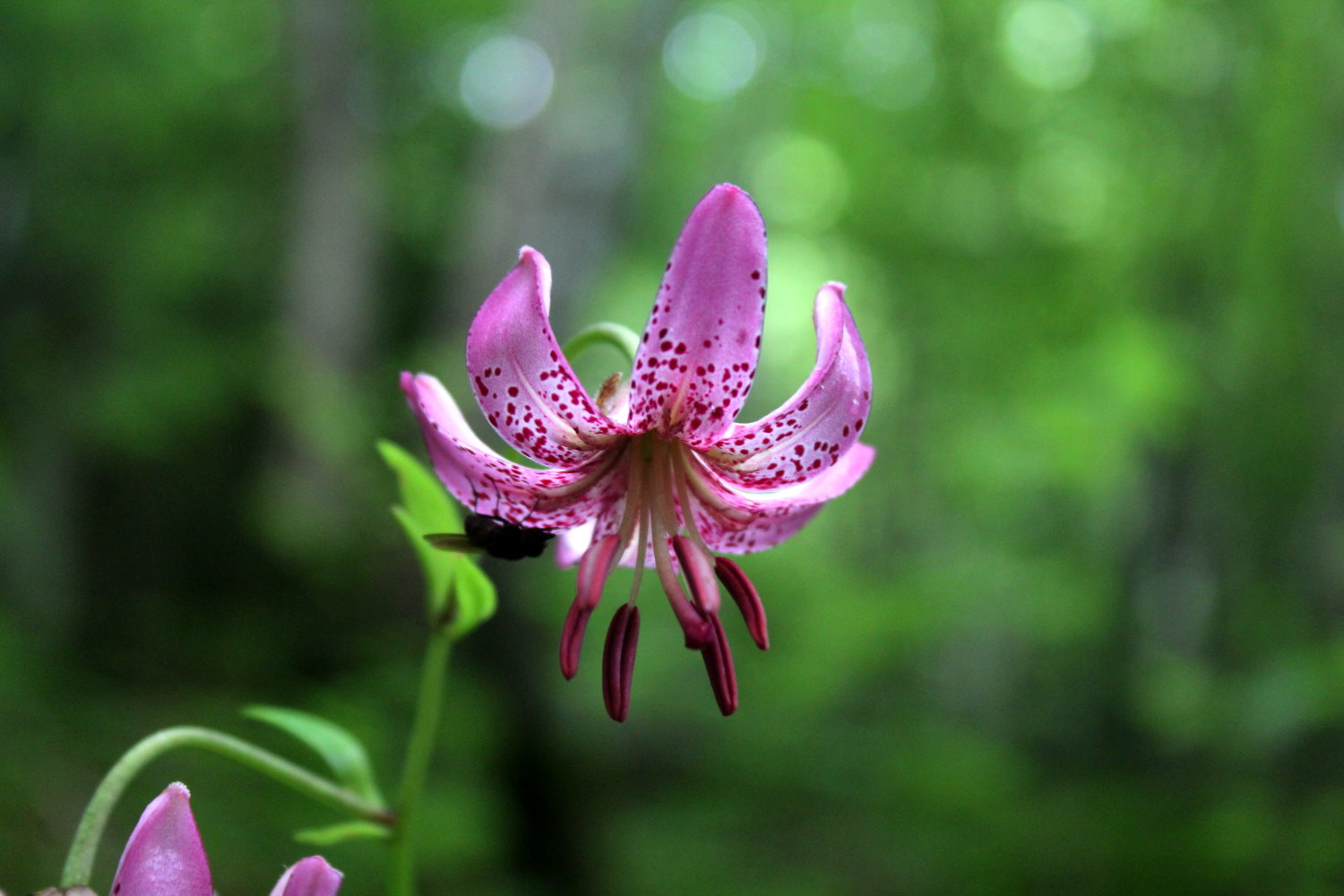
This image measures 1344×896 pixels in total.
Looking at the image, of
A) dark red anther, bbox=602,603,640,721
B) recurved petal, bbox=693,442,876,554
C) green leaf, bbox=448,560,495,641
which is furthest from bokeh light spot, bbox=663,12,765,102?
dark red anther, bbox=602,603,640,721

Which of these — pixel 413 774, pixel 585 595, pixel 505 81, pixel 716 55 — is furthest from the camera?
pixel 716 55

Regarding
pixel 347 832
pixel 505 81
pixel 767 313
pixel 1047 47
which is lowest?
pixel 347 832

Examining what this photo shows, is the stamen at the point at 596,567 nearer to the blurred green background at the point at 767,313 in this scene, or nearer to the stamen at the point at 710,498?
the stamen at the point at 710,498

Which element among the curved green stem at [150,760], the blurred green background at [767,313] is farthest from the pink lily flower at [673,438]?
the blurred green background at [767,313]

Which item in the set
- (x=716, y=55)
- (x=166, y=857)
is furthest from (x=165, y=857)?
(x=716, y=55)

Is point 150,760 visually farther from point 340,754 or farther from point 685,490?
point 685,490

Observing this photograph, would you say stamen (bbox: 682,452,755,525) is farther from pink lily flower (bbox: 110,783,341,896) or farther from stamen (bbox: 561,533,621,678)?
pink lily flower (bbox: 110,783,341,896)

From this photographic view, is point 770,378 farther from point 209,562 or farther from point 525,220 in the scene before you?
point 525,220

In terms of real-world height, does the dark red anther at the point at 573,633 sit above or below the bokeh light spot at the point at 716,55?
below
